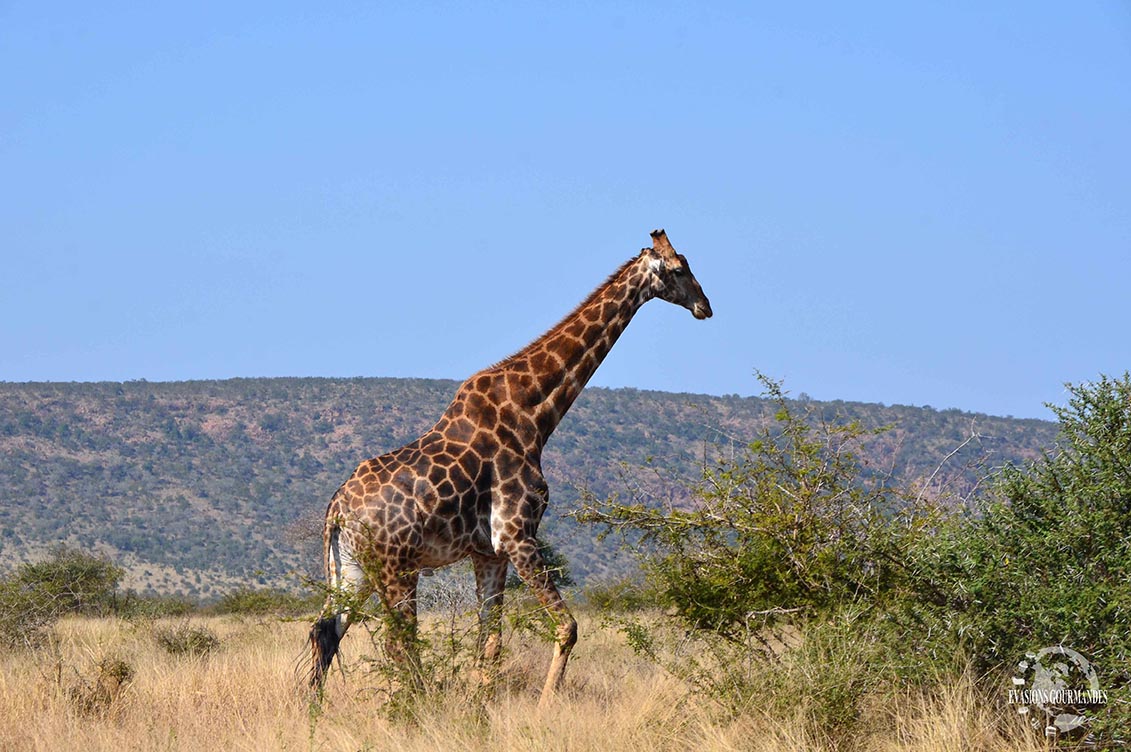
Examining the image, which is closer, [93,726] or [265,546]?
[93,726]

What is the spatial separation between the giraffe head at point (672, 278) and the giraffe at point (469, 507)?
64 cm

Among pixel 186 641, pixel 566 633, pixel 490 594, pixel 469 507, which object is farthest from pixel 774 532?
pixel 186 641

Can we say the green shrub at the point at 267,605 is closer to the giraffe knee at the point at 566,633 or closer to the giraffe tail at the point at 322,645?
the giraffe tail at the point at 322,645

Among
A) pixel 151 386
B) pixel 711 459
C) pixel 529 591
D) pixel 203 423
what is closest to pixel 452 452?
pixel 529 591

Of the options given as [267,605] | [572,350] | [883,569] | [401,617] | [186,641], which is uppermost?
[572,350]

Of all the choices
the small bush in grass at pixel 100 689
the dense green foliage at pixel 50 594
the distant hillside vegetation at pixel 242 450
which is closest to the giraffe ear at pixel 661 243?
the small bush in grass at pixel 100 689

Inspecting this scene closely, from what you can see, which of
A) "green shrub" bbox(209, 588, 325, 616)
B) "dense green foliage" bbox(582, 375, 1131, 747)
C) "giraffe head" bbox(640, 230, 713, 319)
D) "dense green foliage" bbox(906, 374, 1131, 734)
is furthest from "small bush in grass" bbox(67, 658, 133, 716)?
"green shrub" bbox(209, 588, 325, 616)

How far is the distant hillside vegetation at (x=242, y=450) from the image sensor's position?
159 feet

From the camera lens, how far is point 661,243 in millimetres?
10500

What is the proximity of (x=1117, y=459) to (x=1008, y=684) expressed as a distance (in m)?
1.30

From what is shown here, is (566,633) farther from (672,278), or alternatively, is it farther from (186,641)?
(186,641)

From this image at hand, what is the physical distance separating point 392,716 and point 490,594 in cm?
158

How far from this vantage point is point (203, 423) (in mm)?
64875

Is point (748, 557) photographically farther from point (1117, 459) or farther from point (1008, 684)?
point (1117, 459)
